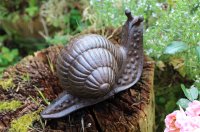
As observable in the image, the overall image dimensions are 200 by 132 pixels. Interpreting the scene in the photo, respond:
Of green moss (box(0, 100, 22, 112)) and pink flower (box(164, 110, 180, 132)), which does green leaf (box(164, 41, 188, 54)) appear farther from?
green moss (box(0, 100, 22, 112))

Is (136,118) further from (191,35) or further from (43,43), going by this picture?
(43,43)

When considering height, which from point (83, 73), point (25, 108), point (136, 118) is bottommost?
point (136, 118)

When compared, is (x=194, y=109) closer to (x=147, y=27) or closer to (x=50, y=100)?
(x=50, y=100)

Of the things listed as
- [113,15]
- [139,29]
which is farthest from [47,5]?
[139,29]

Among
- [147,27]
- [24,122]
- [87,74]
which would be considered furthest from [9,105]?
[147,27]

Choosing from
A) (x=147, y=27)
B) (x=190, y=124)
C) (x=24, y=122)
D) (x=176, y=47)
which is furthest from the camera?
(x=147, y=27)
